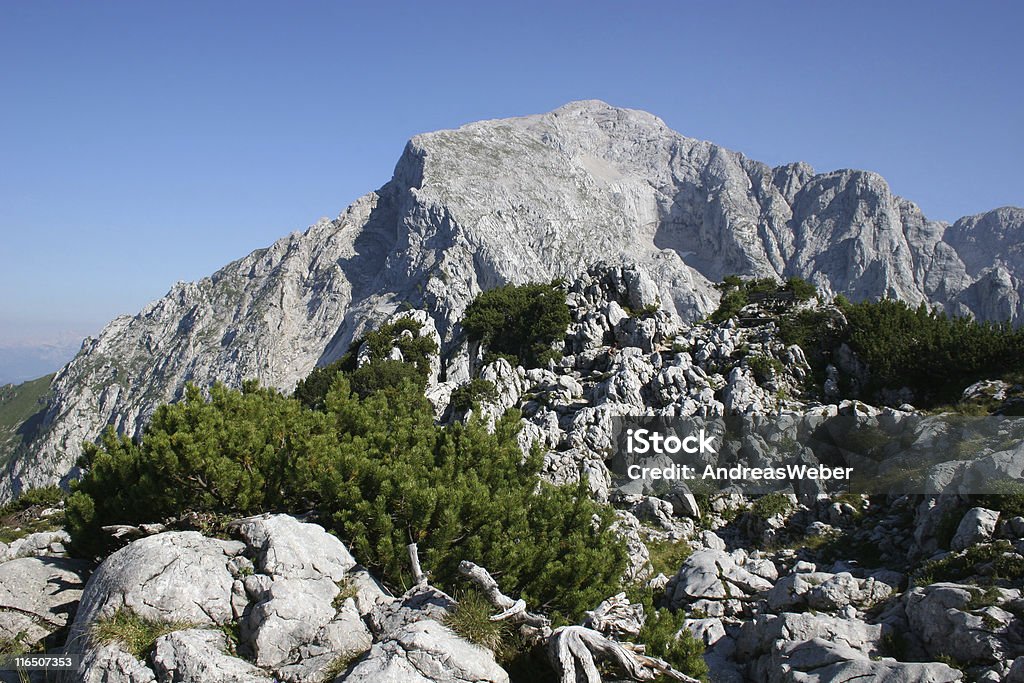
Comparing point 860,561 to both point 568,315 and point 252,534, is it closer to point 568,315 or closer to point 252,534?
point 252,534

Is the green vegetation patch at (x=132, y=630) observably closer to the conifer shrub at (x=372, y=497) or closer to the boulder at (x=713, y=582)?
the conifer shrub at (x=372, y=497)

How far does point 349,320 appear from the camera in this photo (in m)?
131

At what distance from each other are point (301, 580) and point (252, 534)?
1761 mm

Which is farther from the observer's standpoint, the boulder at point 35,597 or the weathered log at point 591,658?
the boulder at point 35,597

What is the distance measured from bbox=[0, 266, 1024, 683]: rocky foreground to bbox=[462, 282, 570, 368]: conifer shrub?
37.4 ft

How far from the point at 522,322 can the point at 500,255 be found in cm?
8355

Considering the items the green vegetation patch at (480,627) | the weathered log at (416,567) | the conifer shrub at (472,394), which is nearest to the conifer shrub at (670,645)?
the green vegetation patch at (480,627)

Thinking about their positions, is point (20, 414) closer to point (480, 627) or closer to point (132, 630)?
point (132, 630)

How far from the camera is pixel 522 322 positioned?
46.1 meters

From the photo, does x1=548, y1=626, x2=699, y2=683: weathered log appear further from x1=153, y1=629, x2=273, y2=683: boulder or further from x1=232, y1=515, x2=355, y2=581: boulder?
x1=232, y1=515, x2=355, y2=581: boulder

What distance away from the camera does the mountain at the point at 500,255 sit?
130500mm

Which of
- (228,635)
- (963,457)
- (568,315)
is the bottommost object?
(228,635)

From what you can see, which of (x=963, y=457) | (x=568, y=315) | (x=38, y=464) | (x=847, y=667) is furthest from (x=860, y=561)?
(x=38, y=464)

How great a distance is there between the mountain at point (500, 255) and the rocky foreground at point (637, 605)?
87052mm
